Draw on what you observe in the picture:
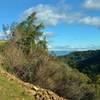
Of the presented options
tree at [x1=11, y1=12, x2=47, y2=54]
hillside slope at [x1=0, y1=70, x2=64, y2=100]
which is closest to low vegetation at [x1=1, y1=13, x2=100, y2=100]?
tree at [x1=11, y1=12, x2=47, y2=54]

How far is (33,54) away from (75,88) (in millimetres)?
7381

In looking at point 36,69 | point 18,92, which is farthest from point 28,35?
point 18,92

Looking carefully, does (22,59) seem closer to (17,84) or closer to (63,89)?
(63,89)

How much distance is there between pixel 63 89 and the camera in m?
47.0

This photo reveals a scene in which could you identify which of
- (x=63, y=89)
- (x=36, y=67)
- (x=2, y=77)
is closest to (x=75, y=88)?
(x=63, y=89)

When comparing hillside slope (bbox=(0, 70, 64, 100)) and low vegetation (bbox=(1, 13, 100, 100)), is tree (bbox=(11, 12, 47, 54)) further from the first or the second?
hillside slope (bbox=(0, 70, 64, 100))

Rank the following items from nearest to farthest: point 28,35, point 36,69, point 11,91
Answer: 1. point 11,91
2. point 36,69
3. point 28,35

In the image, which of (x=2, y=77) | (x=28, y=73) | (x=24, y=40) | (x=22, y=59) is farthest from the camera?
(x=24, y=40)

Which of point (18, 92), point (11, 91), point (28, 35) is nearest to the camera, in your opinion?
point (11, 91)

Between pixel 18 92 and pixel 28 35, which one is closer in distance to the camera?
pixel 18 92

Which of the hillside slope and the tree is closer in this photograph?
the hillside slope

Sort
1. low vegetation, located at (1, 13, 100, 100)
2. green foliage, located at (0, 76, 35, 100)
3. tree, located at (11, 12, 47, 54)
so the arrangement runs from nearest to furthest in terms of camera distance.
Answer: green foliage, located at (0, 76, 35, 100), low vegetation, located at (1, 13, 100, 100), tree, located at (11, 12, 47, 54)

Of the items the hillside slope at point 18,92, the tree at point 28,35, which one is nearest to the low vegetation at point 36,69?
the tree at point 28,35

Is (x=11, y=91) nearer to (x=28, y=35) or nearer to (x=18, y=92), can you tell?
(x=18, y=92)
